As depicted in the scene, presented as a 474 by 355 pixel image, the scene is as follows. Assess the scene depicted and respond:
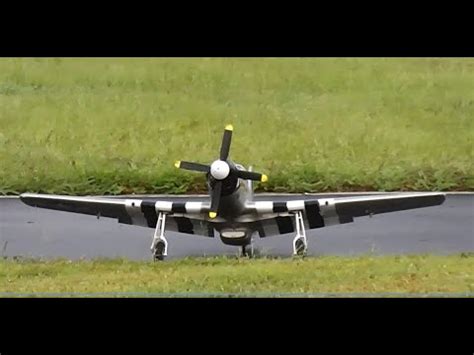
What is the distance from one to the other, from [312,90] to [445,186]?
157 centimetres

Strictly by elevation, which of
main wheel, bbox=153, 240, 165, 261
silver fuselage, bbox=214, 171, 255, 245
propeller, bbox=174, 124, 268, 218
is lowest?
main wheel, bbox=153, 240, 165, 261

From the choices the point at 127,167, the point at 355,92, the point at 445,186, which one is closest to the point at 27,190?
the point at 127,167

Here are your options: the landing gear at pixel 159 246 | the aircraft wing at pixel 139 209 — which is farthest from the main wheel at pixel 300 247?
the landing gear at pixel 159 246

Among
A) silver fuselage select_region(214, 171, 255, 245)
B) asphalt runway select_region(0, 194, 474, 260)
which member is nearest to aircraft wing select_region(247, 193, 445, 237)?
silver fuselage select_region(214, 171, 255, 245)

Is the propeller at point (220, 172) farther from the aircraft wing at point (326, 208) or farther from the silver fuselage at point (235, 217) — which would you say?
the aircraft wing at point (326, 208)

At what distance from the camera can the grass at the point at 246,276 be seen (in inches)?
260

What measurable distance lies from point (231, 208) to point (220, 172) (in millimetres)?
431

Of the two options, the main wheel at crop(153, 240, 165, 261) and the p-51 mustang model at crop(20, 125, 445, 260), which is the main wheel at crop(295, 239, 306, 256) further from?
the main wheel at crop(153, 240, 165, 261)

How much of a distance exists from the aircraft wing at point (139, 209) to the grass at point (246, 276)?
107 cm

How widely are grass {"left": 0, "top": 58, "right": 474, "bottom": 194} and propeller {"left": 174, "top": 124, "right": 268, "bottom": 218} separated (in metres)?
0.47

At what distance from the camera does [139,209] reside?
369 inches

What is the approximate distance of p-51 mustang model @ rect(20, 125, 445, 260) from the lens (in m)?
9.07

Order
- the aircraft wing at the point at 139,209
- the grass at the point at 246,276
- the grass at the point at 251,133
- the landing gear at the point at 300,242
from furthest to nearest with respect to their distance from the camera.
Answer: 1. the grass at the point at 251,133
2. the aircraft wing at the point at 139,209
3. the landing gear at the point at 300,242
4. the grass at the point at 246,276

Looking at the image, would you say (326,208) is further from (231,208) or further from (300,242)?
(231,208)
